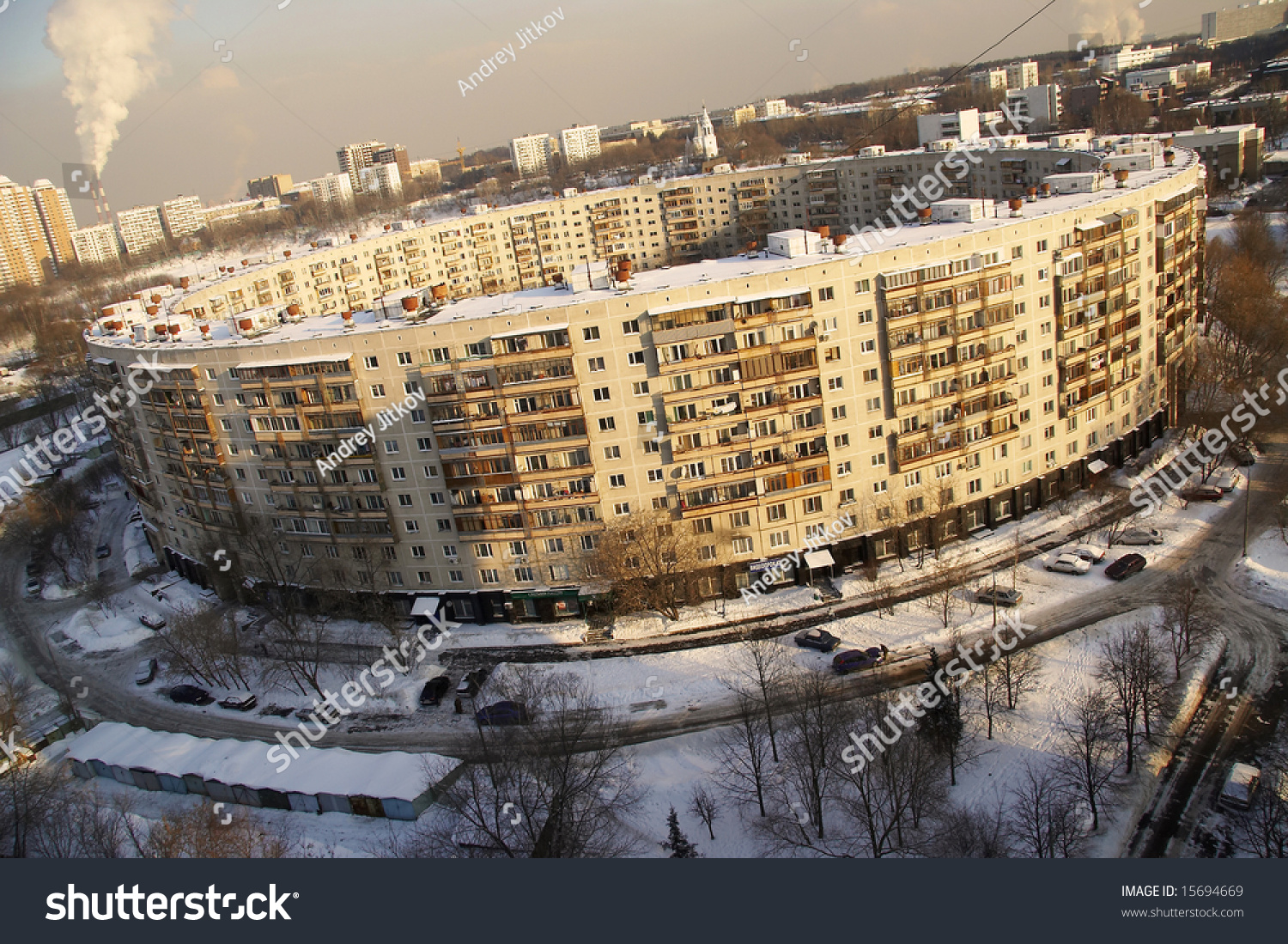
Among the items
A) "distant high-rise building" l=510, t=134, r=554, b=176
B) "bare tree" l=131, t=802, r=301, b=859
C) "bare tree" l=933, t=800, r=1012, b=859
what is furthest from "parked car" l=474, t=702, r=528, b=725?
"distant high-rise building" l=510, t=134, r=554, b=176

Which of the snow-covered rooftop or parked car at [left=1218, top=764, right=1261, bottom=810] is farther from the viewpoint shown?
the snow-covered rooftop

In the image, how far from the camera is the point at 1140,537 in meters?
33.3

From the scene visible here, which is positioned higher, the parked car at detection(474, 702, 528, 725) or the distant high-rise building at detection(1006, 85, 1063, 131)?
the distant high-rise building at detection(1006, 85, 1063, 131)

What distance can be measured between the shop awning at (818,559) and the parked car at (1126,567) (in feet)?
32.8

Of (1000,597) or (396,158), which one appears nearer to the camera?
(1000,597)

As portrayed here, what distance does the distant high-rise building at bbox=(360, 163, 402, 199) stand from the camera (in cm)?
12925

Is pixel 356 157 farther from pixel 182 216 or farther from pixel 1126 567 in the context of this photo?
pixel 1126 567

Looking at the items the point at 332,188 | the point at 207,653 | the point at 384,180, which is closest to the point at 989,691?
the point at 207,653

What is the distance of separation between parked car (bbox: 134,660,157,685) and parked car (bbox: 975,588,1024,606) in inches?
1261

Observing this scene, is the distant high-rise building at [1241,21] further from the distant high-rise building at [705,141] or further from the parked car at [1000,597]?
the parked car at [1000,597]

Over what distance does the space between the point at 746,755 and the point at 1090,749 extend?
886cm

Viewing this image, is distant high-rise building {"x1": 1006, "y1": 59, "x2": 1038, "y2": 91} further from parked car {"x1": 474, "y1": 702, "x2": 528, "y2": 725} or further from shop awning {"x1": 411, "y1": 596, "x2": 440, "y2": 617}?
parked car {"x1": 474, "y1": 702, "x2": 528, "y2": 725}

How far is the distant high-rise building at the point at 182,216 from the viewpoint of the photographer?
13025 centimetres

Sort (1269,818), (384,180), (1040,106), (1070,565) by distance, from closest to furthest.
Answer: (1269,818) < (1070,565) < (1040,106) < (384,180)
